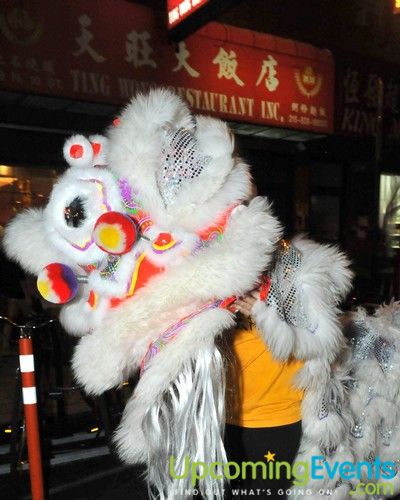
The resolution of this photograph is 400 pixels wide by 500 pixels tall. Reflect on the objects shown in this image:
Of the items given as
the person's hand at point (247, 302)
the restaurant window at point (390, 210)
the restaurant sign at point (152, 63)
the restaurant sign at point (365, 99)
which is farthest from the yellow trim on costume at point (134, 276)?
the restaurant window at point (390, 210)

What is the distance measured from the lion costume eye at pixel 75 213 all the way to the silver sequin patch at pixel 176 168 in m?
0.23

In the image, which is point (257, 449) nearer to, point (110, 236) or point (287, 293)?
point (287, 293)

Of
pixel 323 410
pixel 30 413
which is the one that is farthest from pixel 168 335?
pixel 30 413

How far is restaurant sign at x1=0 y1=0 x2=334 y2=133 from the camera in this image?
4.43 meters

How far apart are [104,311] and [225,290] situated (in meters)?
0.36

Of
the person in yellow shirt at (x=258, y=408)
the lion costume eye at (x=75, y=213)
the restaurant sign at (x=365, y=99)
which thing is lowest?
the person in yellow shirt at (x=258, y=408)

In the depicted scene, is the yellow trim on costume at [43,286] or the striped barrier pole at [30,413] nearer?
the yellow trim on costume at [43,286]

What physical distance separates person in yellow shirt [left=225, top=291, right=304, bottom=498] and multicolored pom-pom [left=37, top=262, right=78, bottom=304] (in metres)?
0.51

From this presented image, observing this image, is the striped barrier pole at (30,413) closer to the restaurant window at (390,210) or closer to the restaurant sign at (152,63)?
the restaurant sign at (152,63)

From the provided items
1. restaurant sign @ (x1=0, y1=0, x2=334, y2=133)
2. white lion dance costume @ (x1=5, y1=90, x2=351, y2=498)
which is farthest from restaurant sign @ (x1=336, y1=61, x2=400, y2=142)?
white lion dance costume @ (x1=5, y1=90, x2=351, y2=498)

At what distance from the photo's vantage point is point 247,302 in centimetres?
135

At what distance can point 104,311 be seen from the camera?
132 centimetres

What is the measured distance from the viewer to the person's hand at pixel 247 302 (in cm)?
134

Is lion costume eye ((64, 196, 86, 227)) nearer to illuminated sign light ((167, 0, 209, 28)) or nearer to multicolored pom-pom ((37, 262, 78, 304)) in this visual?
multicolored pom-pom ((37, 262, 78, 304))
